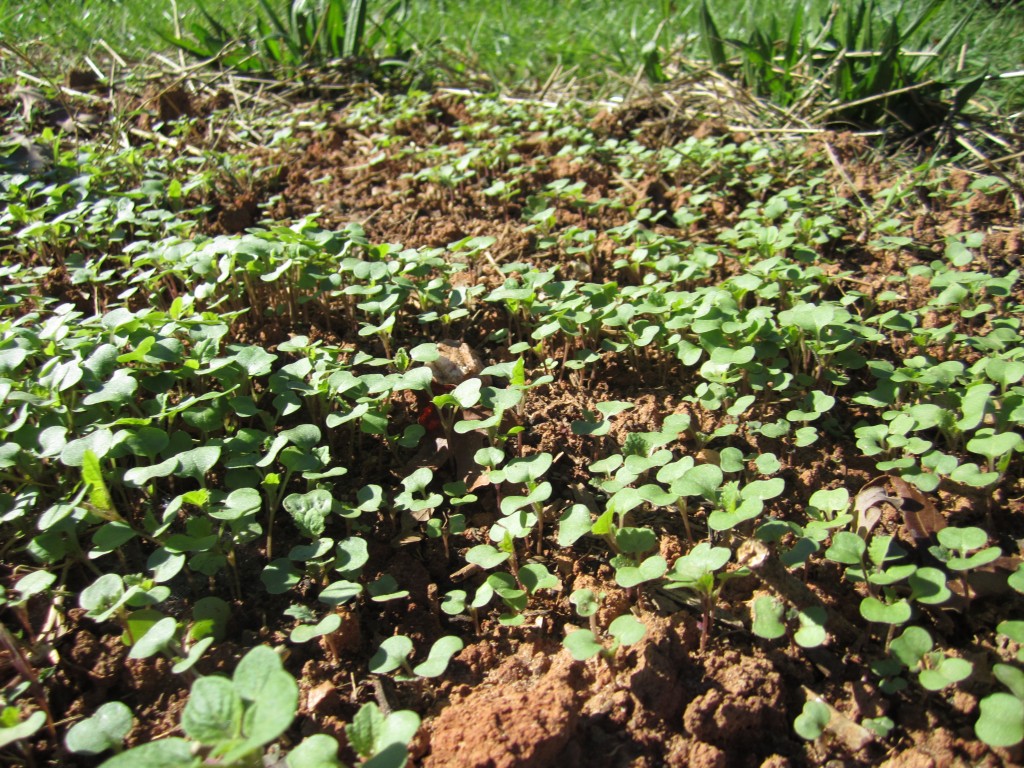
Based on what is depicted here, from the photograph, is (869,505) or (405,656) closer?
(405,656)

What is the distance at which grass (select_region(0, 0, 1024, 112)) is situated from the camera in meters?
4.06

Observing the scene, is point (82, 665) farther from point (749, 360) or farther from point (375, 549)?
point (749, 360)

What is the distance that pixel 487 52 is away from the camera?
4.50 metres

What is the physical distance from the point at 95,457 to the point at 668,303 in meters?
1.47

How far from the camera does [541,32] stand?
4.84 metres

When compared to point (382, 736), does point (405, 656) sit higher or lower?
lower

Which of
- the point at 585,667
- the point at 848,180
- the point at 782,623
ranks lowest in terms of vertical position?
the point at 585,667

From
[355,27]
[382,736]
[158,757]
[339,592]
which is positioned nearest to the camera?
[158,757]

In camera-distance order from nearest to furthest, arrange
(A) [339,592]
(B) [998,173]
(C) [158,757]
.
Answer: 1. (C) [158,757]
2. (A) [339,592]
3. (B) [998,173]

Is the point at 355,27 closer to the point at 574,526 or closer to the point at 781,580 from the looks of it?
the point at 574,526

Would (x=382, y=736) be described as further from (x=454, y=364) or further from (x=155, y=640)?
(x=454, y=364)

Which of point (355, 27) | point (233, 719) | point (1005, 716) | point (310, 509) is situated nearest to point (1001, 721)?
point (1005, 716)

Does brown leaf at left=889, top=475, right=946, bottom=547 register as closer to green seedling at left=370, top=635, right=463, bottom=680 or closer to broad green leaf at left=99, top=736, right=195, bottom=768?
green seedling at left=370, top=635, right=463, bottom=680

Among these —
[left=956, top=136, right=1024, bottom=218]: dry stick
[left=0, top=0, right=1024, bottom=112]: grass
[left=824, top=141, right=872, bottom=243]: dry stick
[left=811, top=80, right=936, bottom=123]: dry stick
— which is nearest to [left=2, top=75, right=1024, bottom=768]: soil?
[left=824, top=141, right=872, bottom=243]: dry stick
